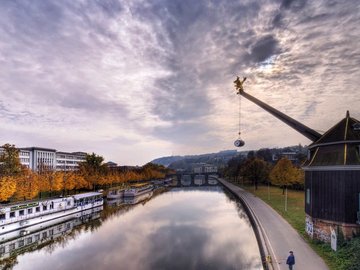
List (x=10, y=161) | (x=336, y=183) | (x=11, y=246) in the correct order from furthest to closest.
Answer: (x=10, y=161), (x=11, y=246), (x=336, y=183)

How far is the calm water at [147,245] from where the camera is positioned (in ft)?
82.8

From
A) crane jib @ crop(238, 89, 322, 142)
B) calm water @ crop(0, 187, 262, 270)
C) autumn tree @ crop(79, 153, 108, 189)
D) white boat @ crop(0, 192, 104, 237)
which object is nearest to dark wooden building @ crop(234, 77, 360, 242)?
crane jib @ crop(238, 89, 322, 142)

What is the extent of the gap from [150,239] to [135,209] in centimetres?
2508

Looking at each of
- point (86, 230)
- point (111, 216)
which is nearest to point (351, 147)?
point (86, 230)

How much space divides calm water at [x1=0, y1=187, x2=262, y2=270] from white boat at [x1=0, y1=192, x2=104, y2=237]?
256 cm

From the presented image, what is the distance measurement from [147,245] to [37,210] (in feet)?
65.0

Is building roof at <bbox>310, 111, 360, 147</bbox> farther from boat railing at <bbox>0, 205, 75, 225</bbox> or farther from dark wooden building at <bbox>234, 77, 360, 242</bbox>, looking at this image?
boat railing at <bbox>0, 205, 75, 225</bbox>


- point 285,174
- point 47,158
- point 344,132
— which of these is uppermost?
point 344,132

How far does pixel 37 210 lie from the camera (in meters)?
42.5

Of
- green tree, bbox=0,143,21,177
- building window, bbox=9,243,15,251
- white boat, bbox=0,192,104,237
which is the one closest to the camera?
building window, bbox=9,243,15,251

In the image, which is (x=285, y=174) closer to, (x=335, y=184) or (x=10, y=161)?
(x=335, y=184)

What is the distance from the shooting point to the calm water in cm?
2523

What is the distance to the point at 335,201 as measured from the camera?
2406cm

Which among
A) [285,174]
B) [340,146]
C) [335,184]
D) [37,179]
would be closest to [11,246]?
[37,179]
